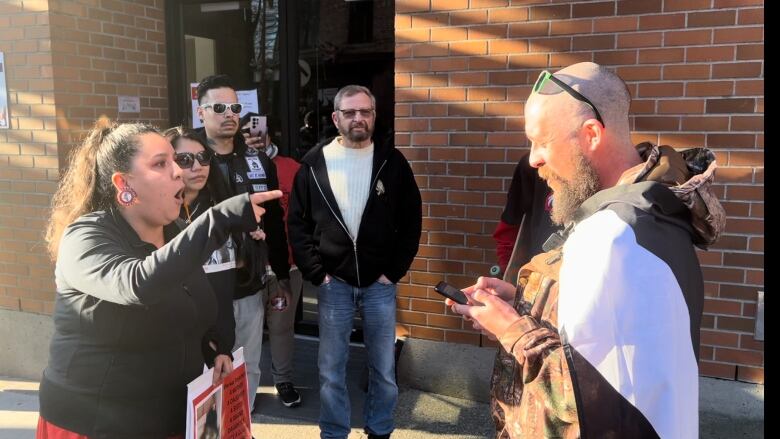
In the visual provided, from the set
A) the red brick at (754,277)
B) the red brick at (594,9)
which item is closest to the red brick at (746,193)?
the red brick at (754,277)

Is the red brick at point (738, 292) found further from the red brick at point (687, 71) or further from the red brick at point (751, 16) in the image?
the red brick at point (751, 16)

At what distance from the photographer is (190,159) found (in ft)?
9.65

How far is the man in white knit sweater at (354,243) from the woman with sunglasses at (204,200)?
495 mm

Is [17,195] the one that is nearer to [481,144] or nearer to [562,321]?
[481,144]

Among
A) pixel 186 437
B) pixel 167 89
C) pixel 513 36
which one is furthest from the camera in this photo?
pixel 167 89

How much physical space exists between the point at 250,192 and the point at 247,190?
21 mm

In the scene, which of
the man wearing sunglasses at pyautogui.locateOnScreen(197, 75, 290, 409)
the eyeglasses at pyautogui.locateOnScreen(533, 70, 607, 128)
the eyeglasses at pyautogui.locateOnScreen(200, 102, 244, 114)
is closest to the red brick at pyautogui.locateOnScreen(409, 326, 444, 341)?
the man wearing sunglasses at pyautogui.locateOnScreen(197, 75, 290, 409)

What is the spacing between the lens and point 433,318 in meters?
4.14

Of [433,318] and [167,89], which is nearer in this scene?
[433,318]

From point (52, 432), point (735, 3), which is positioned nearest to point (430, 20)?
point (735, 3)

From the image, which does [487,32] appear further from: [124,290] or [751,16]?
[124,290]

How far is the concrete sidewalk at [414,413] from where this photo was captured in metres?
3.43
